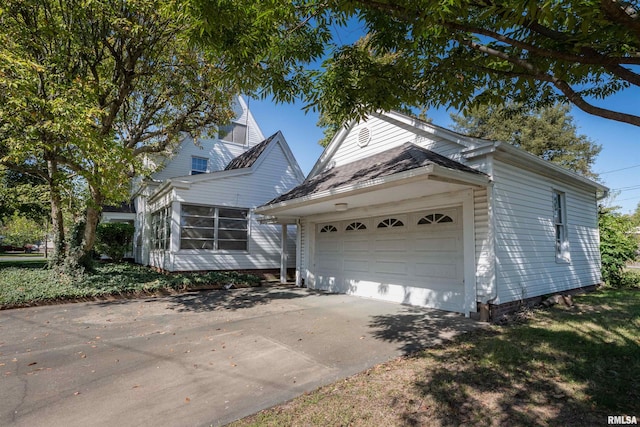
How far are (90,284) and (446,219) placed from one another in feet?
33.6

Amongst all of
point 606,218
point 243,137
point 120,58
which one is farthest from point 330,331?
point 243,137

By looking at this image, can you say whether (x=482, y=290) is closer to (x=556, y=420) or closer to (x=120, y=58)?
(x=556, y=420)

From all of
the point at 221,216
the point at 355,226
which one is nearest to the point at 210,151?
the point at 221,216

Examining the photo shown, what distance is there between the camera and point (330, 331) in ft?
19.8

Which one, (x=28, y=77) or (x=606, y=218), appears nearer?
(x=28, y=77)

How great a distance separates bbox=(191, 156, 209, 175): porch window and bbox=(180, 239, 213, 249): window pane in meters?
6.65

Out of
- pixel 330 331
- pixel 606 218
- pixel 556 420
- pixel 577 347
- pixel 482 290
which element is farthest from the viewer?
pixel 606 218

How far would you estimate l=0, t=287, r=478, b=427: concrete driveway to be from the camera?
3342 millimetres

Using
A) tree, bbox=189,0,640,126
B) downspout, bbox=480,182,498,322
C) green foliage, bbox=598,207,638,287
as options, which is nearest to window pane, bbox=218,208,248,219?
tree, bbox=189,0,640,126

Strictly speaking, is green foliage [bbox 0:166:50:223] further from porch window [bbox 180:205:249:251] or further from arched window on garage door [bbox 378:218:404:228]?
arched window on garage door [bbox 378:218:404:228]

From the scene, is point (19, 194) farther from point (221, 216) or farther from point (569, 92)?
point (569, 92)

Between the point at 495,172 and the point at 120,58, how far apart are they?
10282 mm

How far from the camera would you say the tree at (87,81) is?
7.41 m

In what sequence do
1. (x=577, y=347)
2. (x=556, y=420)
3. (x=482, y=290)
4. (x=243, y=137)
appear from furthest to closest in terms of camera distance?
(x=243, y=137), (x=482, y=290), (x=577, y=347), (x=556, y=420)
